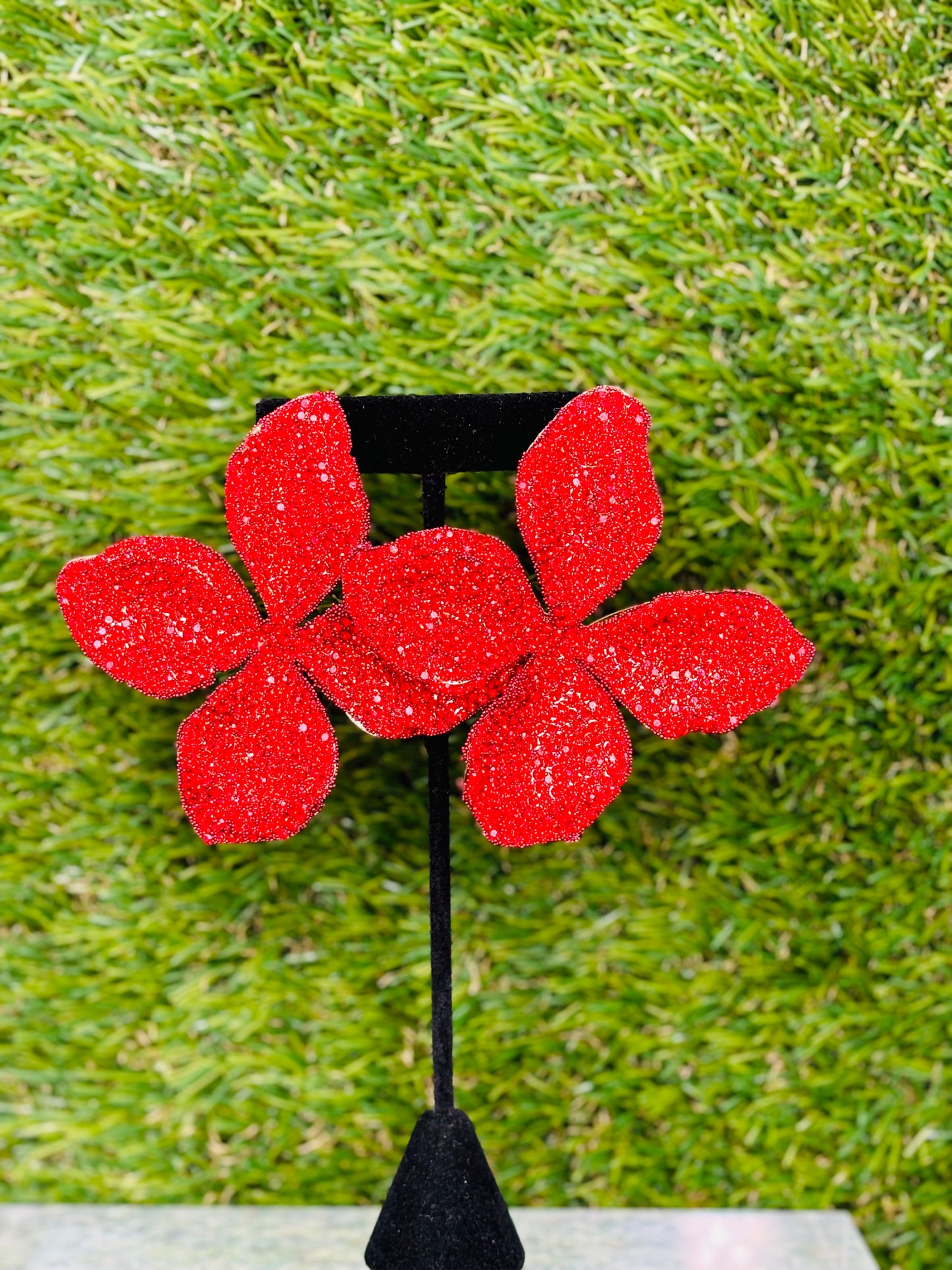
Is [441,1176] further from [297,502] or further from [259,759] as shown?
[297,502]

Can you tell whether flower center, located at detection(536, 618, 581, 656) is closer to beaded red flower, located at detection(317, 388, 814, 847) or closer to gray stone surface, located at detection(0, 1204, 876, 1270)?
beaded red flower, located at detection(317, 388, 814, 847)

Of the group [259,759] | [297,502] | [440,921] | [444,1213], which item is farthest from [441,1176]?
[297,502]

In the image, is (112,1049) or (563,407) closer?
(563,407)

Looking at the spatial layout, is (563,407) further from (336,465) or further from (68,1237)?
(68,1237)

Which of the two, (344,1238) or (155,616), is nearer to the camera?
(155,616)

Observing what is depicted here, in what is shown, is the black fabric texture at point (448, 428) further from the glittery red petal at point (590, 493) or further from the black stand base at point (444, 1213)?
the black stand base at point (444, 1213)

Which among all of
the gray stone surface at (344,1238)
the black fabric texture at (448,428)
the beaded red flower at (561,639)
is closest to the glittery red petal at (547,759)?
the beaded red flower at (561,639)

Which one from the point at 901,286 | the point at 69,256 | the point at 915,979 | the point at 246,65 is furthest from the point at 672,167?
the point at 915,979
